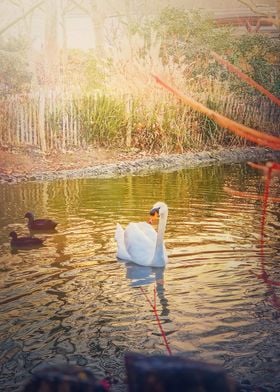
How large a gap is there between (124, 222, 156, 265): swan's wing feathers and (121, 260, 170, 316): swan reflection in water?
0.05m

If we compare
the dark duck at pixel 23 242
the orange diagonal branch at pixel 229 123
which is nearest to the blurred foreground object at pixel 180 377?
the orange diagonal branch at pixel 229 123

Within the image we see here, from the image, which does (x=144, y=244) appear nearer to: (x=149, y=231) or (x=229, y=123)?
(x=149, y=231)

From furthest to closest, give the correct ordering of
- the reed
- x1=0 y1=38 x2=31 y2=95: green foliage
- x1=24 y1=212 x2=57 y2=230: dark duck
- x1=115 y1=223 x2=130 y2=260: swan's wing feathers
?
1. the reed
2. x1=0 y1=38 x2=31 y2=95: green foliage
3. x1=24 y1=212 x2=57 y2=230: dark duck
4. x1=115 y1=223 x2=130 y2=260: swan's wing feathers

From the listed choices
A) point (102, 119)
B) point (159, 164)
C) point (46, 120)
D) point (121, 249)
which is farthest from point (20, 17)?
point (121, 249)

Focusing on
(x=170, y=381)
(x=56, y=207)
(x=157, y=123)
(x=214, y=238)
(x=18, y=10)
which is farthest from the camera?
(x=157, y=123)

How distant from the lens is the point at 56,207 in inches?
203

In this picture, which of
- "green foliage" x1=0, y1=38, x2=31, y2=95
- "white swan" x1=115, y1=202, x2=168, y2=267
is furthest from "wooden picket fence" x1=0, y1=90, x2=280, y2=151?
"white swan" x1=115, y1=202, x2=168, y2=267

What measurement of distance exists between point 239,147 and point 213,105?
575 millimetres

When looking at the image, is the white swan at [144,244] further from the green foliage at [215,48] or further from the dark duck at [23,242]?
the green foliage at [215,48]

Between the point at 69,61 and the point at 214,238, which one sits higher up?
the point at 69,61

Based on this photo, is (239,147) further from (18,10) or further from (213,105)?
(18,10)

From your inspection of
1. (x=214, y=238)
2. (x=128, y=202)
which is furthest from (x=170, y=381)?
(x=128, y=202)

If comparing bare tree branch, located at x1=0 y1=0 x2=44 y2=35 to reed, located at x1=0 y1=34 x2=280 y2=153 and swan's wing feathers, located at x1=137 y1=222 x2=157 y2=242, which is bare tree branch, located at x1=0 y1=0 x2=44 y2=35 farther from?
swan's wing feathers, located at x1=137 y1=222 x2=157 y2=242

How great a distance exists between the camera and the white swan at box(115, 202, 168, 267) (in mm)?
3646
